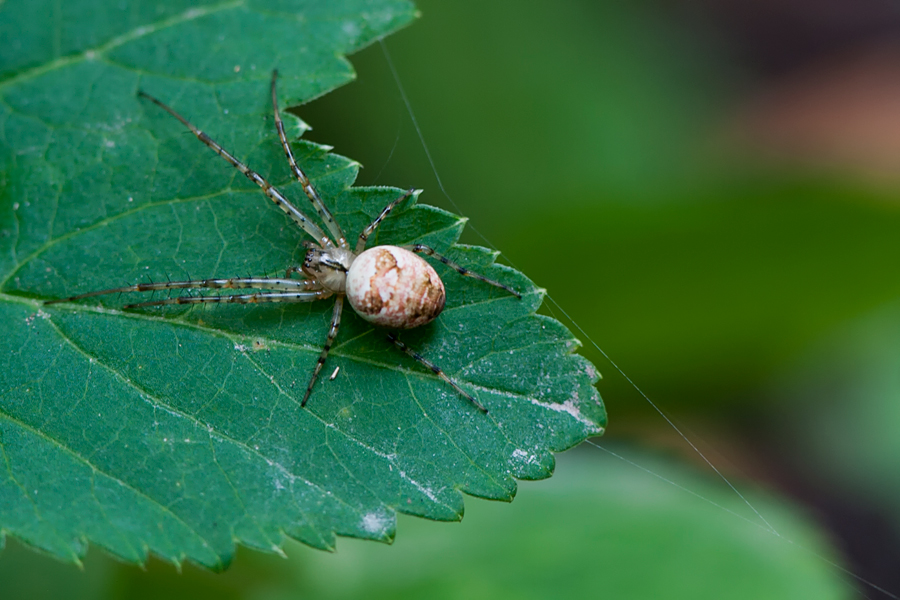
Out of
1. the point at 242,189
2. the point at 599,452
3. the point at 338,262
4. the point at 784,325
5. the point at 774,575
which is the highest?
the point at 242,189

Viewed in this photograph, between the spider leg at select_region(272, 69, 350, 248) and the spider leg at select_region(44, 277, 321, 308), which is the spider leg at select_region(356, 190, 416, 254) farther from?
the spider leg at select_region(44, 277, 321, 308)

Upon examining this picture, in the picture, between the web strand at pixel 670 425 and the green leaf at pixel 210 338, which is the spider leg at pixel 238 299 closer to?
the green leaf at pixel 210 338

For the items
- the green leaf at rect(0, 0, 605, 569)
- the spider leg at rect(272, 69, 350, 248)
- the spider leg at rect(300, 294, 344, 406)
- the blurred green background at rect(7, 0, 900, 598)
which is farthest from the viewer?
the blurred green background at rect(7, 0, 900, 598)

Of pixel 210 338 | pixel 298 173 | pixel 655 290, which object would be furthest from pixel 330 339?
pixel 655 290

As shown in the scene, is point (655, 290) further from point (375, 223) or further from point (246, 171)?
point (246, 171)

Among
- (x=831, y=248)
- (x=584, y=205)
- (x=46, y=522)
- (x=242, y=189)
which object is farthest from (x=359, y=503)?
(x=831, y=248)

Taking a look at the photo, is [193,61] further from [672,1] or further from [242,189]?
[672,1]

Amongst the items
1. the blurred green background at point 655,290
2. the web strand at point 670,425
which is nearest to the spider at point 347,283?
the blurred green background at point 655,290

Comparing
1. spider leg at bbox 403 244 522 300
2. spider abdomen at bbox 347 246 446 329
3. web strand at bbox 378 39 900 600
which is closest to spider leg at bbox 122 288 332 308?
spider abdomen at bbox 347 246 446 329
